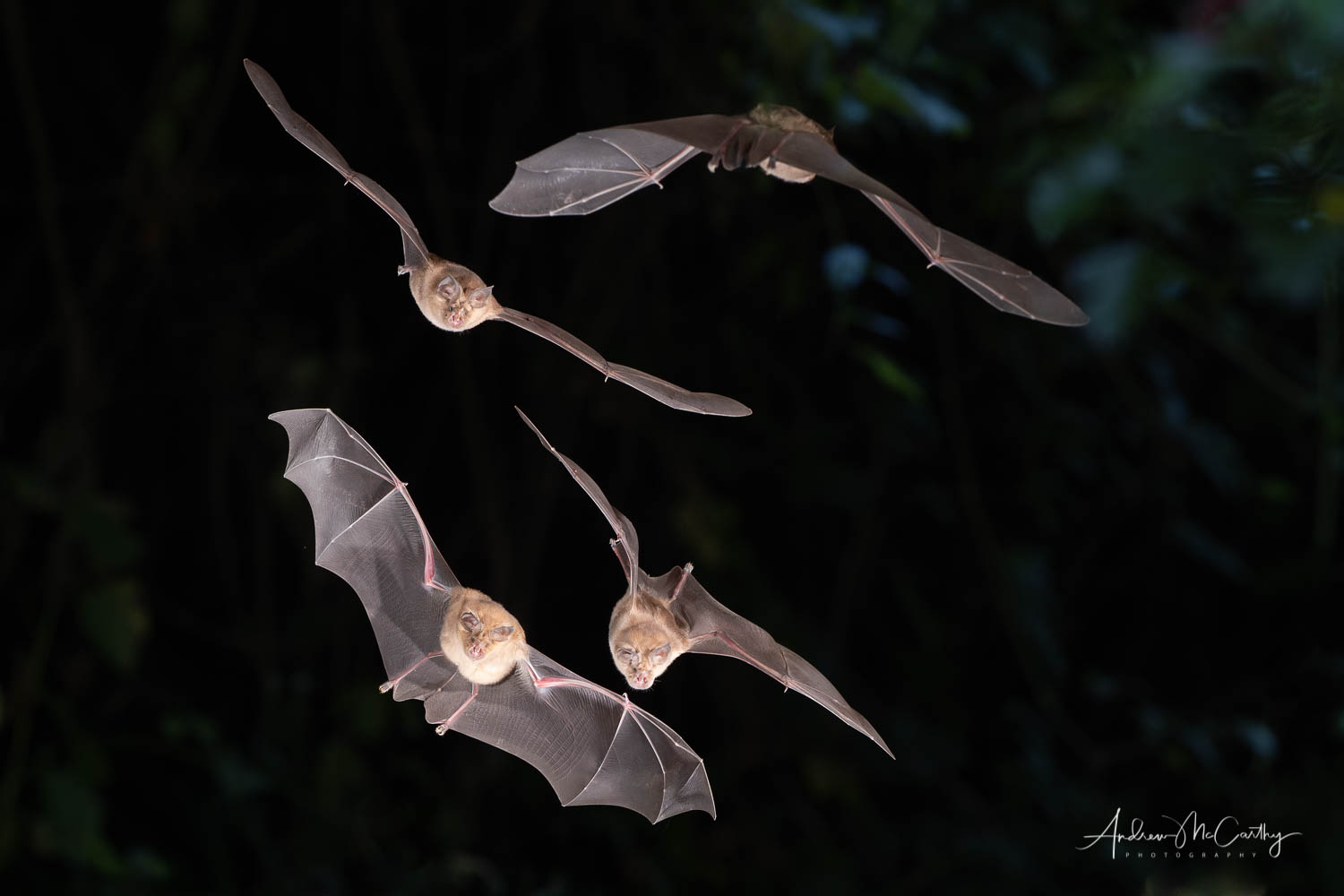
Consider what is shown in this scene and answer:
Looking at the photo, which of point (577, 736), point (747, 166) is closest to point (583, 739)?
point (577, 736)

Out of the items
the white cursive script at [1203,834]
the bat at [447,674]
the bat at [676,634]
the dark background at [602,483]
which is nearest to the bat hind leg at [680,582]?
the bat at [676,634]

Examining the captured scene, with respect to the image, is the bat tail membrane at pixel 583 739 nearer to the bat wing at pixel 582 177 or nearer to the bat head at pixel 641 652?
the bat head at pixel 641 652

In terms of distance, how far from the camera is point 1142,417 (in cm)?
267

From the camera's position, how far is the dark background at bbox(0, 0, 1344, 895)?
220 centimetres

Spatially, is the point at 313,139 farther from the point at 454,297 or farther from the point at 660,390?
the point at 660,390

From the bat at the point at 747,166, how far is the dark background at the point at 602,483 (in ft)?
3.37

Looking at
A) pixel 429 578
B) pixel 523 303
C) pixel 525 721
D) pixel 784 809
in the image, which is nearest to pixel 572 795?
pixel 525 721

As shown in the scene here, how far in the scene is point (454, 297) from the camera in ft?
2.55

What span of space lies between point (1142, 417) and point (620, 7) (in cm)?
146

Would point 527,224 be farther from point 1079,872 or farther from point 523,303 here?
point 1079,872

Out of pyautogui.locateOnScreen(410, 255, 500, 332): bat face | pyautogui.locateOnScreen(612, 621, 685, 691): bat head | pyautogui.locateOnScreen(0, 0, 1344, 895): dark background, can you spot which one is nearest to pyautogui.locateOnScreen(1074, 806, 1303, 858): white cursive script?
pyautogui.locateOnScreen(0, 0, 1344, 895): dark background

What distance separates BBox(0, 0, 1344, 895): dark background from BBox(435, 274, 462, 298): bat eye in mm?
1177

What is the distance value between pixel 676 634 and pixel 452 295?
0.87ft

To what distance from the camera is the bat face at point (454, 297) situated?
0.78m
